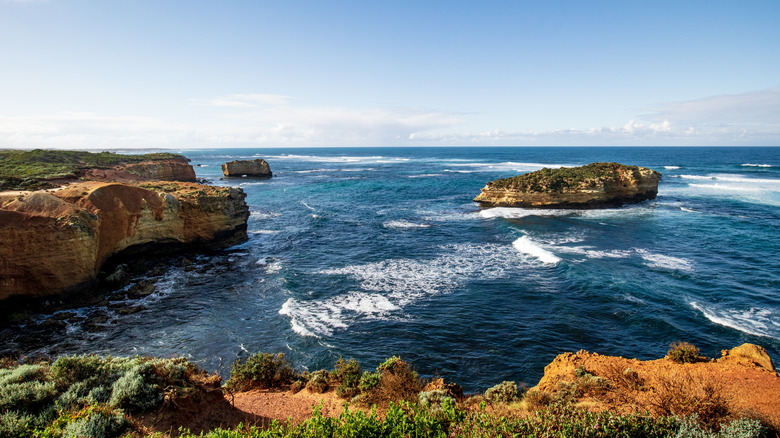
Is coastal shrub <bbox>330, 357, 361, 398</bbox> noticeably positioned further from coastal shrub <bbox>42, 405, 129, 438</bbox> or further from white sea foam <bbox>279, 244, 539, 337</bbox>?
coastal shrub <bbox>42, 405, 129, 438</bbox>

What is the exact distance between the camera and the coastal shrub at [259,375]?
1292cm

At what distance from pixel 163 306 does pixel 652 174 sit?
5659 cm

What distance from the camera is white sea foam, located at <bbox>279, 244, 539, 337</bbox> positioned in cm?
1945

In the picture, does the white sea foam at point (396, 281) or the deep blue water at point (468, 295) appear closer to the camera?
the deep blue water at point (468, 295)

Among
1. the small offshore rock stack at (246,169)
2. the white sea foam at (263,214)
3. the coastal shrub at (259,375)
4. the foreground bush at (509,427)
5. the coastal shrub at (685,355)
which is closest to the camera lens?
the foreground bush at (509,427)

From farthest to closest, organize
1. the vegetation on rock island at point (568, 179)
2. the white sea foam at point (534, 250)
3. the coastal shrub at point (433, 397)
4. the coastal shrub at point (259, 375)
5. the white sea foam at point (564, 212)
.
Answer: the vegetation on rock island at point (568, 179) → the white sea foam at point (564, 212) → the white sea foam at point (534, 250) → the coastal shrub at point (259, 375) → the coastal shrub at point (433, 397)

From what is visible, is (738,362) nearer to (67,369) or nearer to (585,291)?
(585,291)

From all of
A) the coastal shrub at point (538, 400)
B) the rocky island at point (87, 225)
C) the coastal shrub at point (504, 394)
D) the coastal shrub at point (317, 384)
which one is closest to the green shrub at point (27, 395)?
the coastal shrub at point (317, 384)

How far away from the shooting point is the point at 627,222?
38.2 m

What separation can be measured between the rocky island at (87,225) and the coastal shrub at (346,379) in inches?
703

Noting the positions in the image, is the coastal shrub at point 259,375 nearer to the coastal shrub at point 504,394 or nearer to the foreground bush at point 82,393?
the foreground bush at point 82,393

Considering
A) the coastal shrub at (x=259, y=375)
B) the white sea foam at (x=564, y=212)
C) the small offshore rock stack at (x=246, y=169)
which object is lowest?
the coastal shrub at (x=259, y=375)

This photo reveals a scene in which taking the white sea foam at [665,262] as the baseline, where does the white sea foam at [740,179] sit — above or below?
above

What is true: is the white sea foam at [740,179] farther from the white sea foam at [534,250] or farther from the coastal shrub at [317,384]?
the coastal shrub at [317,384]
